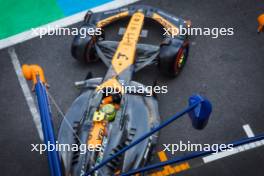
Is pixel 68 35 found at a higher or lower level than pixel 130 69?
higher

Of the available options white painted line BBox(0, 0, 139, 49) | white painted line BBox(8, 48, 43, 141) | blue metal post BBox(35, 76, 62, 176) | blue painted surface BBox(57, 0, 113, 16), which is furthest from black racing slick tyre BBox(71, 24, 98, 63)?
blue metal post BBox(35, 76, 62, 176)

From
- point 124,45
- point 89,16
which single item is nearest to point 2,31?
point 89,16

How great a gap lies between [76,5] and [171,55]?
317cm

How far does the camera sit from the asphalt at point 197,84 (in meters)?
7.09

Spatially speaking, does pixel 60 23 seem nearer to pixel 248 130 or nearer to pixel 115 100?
pixel 115 100

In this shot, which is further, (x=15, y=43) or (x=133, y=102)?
(x=15, y=43)

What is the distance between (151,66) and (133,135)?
207 centimetres

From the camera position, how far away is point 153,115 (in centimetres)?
681

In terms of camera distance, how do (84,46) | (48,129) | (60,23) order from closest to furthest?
(48,129) < (84,46) < (60,23)

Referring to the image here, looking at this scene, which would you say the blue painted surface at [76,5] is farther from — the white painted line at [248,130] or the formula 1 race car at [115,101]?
the white painted line at [248,130]

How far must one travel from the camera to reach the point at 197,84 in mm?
7855

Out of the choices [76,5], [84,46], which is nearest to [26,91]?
[84,46]

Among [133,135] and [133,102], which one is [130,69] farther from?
[133,135]

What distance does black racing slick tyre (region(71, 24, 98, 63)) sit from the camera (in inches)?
302
